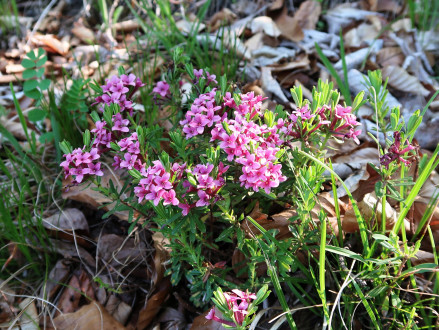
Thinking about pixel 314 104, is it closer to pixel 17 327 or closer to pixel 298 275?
pixel 298 275

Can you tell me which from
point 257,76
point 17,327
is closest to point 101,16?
point 257,76

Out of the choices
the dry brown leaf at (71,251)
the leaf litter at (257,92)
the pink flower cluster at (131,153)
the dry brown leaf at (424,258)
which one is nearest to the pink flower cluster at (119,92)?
the pink flower cluster at (131,153)

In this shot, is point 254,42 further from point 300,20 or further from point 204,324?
point 204,324

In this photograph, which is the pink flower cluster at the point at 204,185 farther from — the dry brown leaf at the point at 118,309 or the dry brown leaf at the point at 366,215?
the dry brown leaf at the point at 118,309

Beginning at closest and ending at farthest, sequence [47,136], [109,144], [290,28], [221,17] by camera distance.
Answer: [109,144] → [47,136] → [290,28] → [221,17]

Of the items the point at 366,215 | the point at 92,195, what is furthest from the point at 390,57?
the point at 92,195

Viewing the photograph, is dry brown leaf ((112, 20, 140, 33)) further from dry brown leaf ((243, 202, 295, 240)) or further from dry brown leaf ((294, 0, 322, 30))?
dry brown leaf ((243, 202, 295, 240))
